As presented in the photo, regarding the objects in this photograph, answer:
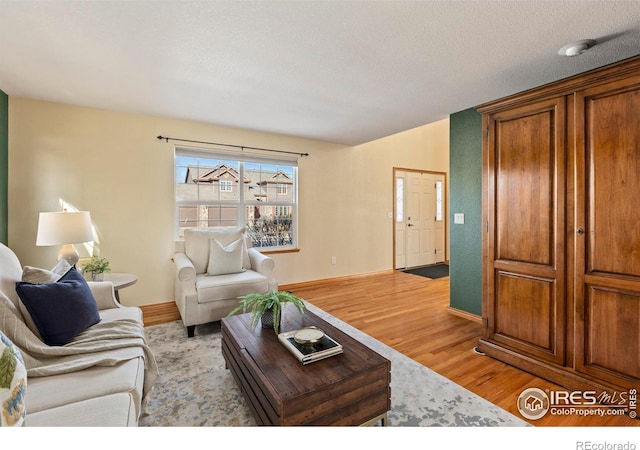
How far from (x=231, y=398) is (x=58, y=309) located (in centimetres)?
109

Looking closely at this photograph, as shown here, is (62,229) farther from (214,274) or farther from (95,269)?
(214,274)

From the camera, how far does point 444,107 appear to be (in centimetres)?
309

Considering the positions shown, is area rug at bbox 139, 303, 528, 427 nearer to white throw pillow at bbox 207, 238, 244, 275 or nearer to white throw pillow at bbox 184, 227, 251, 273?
white throw pillow at bbox 207, 238, 244, 275

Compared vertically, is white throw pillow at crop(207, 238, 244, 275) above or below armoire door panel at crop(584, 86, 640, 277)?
below

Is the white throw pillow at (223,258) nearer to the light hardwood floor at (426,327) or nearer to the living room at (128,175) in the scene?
the living room at (128,175)

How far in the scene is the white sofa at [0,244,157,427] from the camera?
3.54ft

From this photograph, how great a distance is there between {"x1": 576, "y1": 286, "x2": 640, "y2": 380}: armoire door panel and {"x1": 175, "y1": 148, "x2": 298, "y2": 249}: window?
342 cm

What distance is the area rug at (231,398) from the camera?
Answer: 5.35 feet

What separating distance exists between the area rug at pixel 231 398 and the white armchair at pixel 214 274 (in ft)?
1.32

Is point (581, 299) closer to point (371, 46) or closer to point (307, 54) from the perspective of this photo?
point (371, 46)

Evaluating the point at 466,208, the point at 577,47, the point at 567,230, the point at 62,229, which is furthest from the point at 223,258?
the point at 577,47

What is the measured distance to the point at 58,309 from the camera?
158 centimetres

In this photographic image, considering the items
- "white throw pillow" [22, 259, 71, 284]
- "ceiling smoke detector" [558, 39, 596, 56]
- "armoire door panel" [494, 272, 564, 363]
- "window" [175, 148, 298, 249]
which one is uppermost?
"ceiling smoke detector" [558, 39, 596, 56]

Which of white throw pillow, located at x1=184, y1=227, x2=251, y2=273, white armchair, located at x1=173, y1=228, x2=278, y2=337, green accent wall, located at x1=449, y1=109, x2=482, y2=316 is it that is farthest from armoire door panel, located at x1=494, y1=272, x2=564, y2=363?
white throw pillow, located at x1=184, y1=227, x2=251, y2=273
